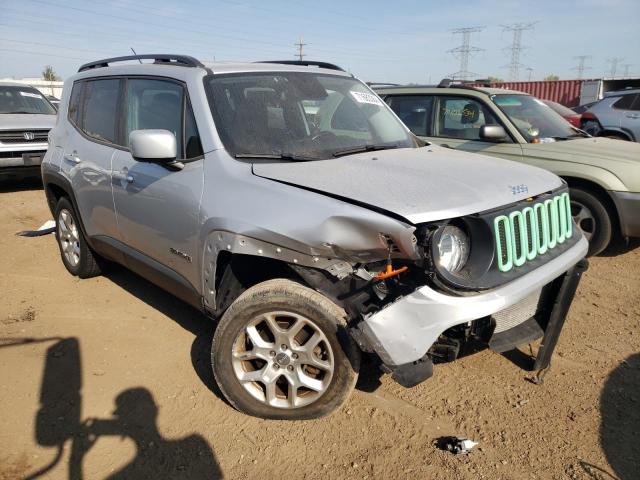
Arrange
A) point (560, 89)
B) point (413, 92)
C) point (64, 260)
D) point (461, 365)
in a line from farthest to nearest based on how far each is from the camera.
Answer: point (560, 89), point (413, 92), point (64, 260), point (461, 365)

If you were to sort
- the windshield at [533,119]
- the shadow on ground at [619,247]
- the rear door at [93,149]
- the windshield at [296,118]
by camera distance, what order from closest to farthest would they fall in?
1. the windshield at [296,118]
2. the rear door at [93,149]
3. the shadow on ground at [619,247]
4. the windshield at [533,119]

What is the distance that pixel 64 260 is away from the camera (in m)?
5.24

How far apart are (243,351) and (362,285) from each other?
0.87 m

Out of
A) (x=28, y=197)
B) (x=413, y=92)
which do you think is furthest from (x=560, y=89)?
(x=28, y=197)

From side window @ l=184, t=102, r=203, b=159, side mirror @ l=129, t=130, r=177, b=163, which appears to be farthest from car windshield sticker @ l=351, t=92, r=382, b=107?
side mirror @ l=129, t=130, r=177, b=163

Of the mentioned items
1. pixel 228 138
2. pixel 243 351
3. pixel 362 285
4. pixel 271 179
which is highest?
pixel 228 138

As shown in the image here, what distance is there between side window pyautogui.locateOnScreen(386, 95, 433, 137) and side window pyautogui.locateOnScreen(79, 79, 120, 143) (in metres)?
3.71

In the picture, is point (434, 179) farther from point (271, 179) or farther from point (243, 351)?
point (243, 351)

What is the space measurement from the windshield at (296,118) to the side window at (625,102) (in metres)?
8.89

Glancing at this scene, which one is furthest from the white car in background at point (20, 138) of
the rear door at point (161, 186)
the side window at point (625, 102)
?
the side window at point (625, 102)

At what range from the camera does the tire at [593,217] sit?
17.4 feet

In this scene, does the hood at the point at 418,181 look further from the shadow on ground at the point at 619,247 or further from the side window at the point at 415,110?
the side window at the point at 415,110

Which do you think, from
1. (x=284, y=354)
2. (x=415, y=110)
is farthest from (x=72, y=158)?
(x=415, y=110)

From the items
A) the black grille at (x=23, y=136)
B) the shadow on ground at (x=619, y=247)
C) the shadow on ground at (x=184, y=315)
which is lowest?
the shadow on ground at (x=184, y=315)
